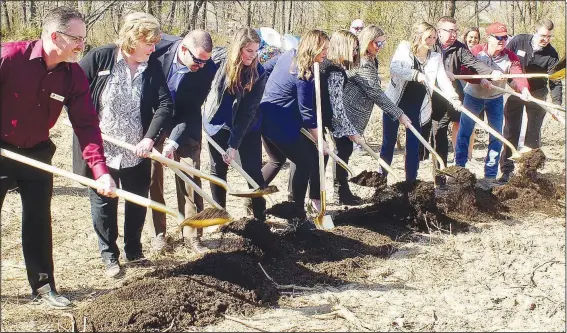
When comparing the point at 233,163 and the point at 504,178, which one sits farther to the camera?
the point at 504,178

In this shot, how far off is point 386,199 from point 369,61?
1325 mm

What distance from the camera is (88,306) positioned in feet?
12.7

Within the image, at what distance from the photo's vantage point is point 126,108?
455 cm

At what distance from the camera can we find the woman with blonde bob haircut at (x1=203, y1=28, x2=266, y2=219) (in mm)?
4914

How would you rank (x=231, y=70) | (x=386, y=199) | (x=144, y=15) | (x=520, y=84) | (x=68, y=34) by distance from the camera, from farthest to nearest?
(x=520, y=84) < (x=386, y=199) < (x=231, y=70) < (x=144, y=15) < (x=68, y=34)

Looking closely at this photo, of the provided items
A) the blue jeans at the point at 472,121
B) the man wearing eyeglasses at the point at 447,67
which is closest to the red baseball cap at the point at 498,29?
the man wearing eyeglasses at the point at 447,67

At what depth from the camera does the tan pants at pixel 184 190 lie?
513 cm

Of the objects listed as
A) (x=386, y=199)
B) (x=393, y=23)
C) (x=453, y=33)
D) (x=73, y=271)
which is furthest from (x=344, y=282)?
(x=393, y=23)

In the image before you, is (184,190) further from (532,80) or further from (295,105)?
A: (532,80)

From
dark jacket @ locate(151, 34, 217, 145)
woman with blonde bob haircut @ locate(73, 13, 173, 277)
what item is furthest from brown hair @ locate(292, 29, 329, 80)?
woman with blonde bob haircut @ locate(73, 13, 173, 277)

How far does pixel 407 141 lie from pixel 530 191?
1430mm

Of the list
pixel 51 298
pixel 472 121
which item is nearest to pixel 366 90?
pixel 472 121

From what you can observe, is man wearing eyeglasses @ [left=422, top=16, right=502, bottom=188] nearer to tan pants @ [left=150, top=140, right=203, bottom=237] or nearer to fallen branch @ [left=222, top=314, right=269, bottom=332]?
tan pants @ [left=150, top=140, right=203, bottom=237]

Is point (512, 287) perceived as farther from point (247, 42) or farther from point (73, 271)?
point (73, 271)
